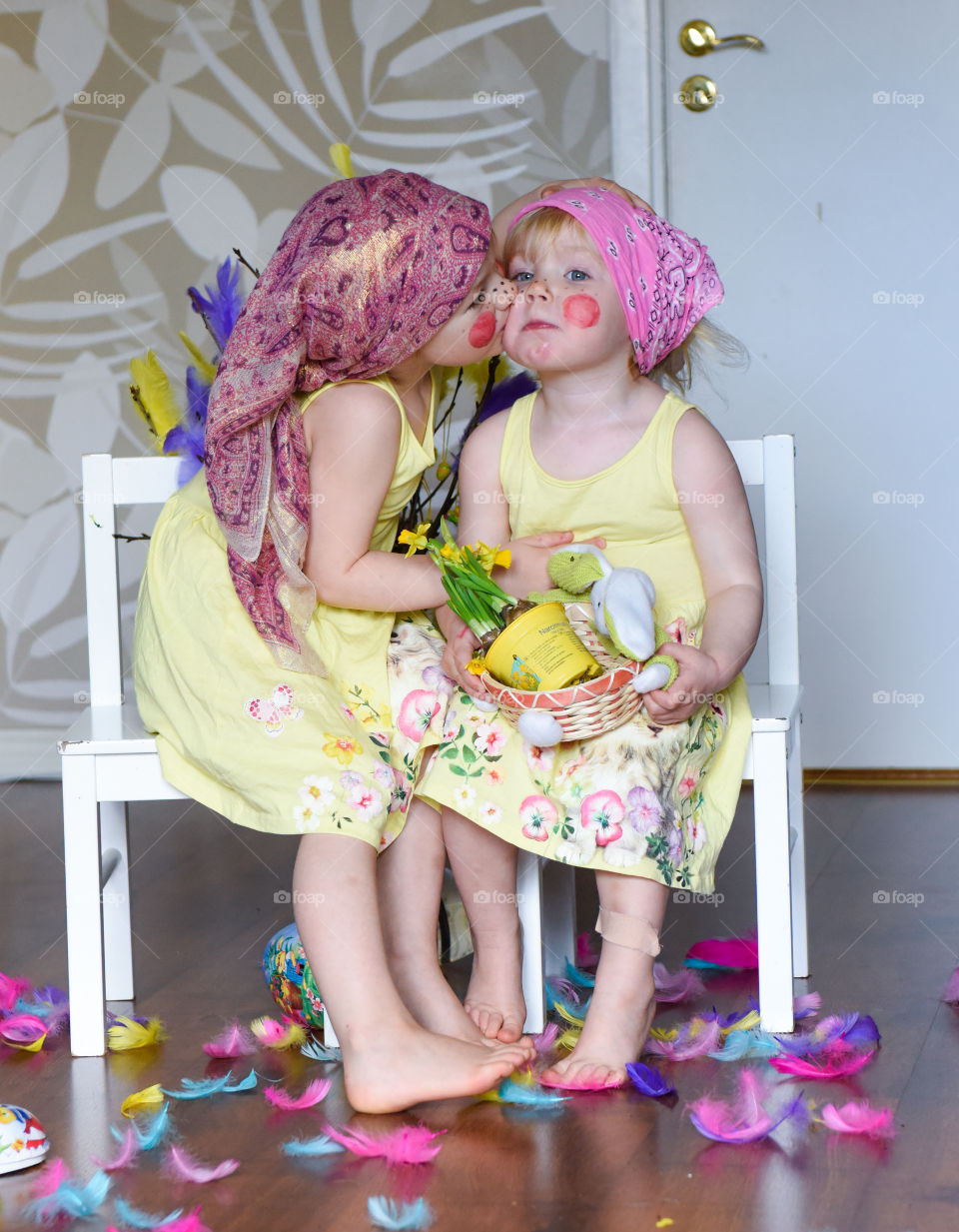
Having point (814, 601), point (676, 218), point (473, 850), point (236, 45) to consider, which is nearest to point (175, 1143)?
point (473, 850)

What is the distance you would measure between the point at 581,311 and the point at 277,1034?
78 centimetres

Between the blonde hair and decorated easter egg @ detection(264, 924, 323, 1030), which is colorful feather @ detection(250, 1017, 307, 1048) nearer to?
decorated easter egg @ detection(264, 924, 323, 1030)

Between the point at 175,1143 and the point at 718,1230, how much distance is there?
0.46 m

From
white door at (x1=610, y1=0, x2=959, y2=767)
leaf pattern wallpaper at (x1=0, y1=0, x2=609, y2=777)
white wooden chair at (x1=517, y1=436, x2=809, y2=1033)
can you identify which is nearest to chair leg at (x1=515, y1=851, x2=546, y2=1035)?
white wooden chair at (x1=517, y1=436, x2=809, y2=1033)

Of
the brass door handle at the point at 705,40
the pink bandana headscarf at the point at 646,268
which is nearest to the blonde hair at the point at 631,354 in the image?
the pink bandana headscarf at the point at 646,268

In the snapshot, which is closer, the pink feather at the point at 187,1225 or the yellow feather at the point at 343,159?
the pink feather at the point at 187,1225

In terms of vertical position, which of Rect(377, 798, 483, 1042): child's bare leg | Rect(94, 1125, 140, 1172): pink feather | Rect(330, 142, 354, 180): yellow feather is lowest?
Rect(94, 1125, 140, 1172): pink feather

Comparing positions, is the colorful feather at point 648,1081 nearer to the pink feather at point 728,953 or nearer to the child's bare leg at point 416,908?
the child's bare leg at point 416,908

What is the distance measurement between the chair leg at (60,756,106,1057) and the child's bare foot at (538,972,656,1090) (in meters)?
0.46

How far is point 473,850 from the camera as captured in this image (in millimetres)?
1455

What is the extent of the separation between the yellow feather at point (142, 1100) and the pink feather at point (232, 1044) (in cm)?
11

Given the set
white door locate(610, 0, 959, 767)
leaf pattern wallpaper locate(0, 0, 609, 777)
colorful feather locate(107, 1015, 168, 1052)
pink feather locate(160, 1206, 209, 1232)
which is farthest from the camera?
leaf pattern wallpaper locate(0, 0, 609, 777)

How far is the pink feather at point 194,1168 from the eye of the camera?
1.15 metres

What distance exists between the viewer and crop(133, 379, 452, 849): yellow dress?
1382 mm
